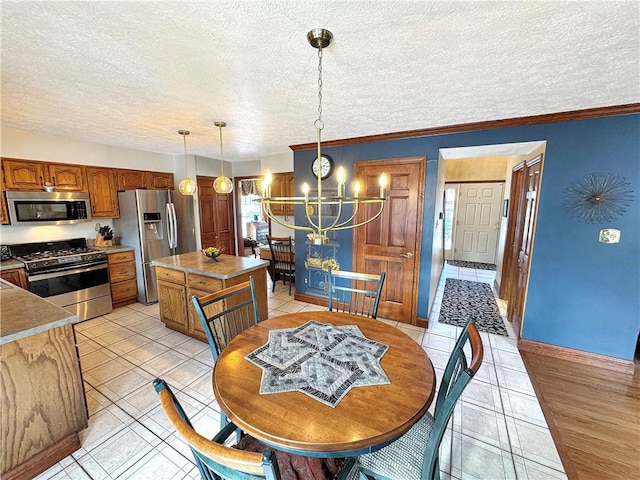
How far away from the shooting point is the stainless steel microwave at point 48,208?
318 cm

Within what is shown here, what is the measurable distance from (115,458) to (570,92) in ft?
13.5

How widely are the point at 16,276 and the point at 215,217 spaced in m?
2.89

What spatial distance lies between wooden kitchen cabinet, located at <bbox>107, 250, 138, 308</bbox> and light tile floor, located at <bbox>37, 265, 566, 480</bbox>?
0.73m

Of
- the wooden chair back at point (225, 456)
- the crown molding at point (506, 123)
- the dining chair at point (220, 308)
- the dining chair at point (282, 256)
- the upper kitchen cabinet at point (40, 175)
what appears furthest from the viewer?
the dining chair at point (282, 256)

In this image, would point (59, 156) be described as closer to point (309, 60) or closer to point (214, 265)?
point (214, 265)

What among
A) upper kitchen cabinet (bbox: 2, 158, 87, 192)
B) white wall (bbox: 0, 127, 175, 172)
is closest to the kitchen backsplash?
upper kitchen cabinet (bbox: 2, 158, 87, 192)

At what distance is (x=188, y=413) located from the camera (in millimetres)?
2035

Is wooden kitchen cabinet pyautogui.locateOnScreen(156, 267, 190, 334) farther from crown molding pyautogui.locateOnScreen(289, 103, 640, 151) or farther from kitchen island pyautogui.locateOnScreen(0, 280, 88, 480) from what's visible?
crown molding pyautogui.locateOnScreen(289, 103, 640, 151)

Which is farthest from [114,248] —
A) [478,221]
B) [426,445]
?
[478,221]

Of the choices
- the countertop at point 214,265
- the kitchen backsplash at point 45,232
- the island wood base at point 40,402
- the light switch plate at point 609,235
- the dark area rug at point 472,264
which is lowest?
the dark area rug at point 472,264

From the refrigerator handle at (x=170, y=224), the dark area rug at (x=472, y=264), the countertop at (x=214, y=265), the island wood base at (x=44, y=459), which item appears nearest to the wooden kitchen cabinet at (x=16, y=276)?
the countertop at (x=214, y=265)

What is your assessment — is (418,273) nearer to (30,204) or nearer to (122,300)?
(122,300)

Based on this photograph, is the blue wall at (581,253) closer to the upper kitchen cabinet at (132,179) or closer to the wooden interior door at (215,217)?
the wooden interior door at (215,217)

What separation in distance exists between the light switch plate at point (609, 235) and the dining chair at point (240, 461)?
303cm
